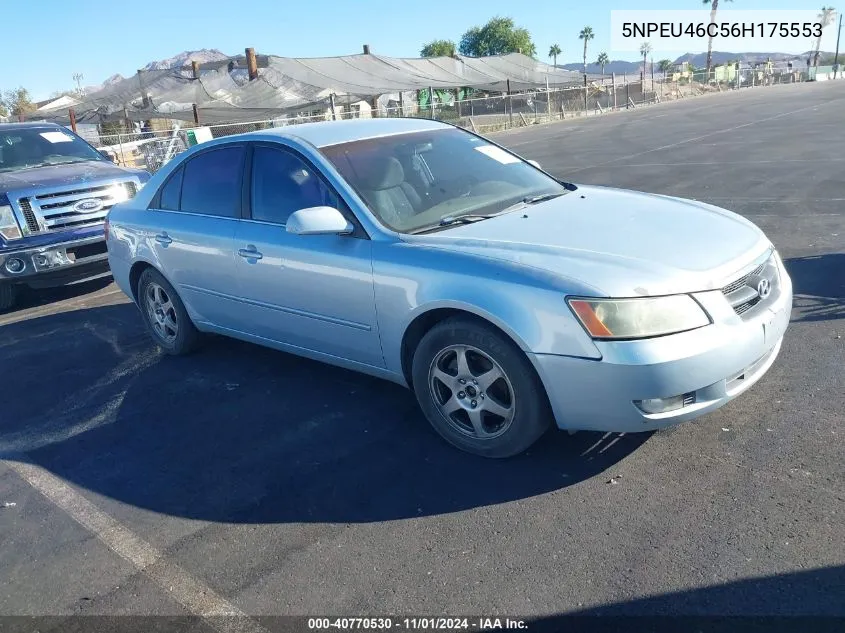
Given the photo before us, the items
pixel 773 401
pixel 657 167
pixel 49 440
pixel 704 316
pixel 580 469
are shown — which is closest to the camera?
pixel 704 316

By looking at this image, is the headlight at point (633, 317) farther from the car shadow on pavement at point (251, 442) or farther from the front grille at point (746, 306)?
the car shadow on pavement at point (251, 442)

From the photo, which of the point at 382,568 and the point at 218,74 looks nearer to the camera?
the point at 382,568

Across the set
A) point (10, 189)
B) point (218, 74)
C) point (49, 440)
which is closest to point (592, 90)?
point (218, 74)

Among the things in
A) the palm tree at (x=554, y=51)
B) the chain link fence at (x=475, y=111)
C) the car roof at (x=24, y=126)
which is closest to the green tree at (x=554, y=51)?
the palm tree at (x=554, y=51)

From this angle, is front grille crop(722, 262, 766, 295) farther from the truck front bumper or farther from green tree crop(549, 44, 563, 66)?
green tree crop(549, 44, 563, 66)

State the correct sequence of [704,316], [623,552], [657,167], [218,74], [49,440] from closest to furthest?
[623,552], [704,316], [49,440], [657,167], [218,74]

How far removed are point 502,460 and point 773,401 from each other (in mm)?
1560

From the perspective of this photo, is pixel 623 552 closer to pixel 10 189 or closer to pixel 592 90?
pixel 10 189

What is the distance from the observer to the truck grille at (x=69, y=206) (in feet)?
25.8

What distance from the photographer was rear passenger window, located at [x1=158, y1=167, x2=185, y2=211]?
554cm

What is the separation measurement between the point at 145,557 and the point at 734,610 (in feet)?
7.80

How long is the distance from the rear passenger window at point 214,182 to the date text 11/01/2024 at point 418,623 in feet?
9.75

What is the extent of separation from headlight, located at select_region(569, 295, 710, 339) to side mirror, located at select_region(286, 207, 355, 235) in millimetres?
1461

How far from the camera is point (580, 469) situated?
3.60 m
